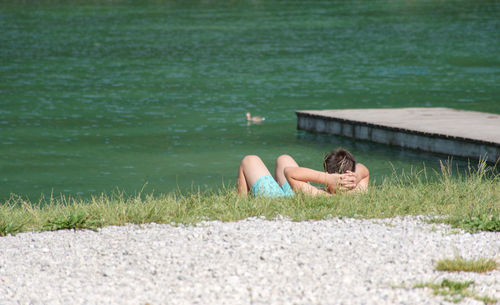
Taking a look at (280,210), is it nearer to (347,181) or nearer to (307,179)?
(307,179)

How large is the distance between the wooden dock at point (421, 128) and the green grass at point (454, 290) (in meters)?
7.15

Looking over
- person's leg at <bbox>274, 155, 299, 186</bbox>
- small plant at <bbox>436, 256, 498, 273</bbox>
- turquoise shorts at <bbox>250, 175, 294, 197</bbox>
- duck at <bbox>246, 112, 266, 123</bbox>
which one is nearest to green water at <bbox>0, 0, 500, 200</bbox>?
duck at <bbox>246, 112, 266, 123</bbox>

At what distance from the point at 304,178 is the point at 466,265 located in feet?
7.93

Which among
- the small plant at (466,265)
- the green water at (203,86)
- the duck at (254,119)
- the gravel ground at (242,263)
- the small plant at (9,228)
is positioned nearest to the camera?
the gravel ground at (242,263)

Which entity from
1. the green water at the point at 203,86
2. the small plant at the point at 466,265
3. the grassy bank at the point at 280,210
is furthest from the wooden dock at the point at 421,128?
the small plant at the point at 466,265

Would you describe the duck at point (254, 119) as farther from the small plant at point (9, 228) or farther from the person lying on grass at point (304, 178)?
the small plant at point (9, 228)

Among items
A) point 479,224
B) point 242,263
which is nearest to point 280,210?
point 242,263

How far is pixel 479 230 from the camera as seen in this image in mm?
6238

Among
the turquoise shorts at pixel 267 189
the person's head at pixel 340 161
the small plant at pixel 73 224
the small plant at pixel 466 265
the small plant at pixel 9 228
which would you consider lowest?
the small plant at pixel 9 228

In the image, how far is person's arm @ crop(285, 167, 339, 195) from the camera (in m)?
7.34

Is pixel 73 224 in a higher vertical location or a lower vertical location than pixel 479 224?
lower

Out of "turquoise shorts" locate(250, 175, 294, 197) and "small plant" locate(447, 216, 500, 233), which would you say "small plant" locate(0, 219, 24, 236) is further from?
"small plant" locate(447, 216, 500, 233)

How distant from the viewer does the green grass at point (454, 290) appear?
4.64 metres

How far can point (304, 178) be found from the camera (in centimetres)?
738
